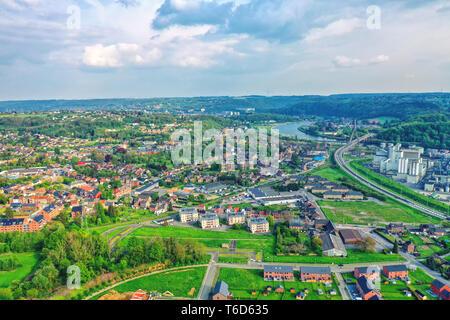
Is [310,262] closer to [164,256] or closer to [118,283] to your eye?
[164,256]

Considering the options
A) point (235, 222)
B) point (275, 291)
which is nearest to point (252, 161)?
point (235, 222)

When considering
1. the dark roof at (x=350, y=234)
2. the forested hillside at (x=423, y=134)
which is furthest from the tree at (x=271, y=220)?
the forested hillside at (x=423, y=134)

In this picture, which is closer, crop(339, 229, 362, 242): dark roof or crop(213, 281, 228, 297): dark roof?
crop(213, 281, 228, 297): dark roof

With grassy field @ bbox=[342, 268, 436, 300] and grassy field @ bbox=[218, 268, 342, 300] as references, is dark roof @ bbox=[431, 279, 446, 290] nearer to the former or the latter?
grassy field @ bbox=[342, 268, 436, 300]

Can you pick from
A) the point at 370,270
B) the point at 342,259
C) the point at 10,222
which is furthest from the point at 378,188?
the point at 10,222

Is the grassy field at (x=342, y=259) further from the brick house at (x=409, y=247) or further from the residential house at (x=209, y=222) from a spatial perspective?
the residential house at (x=209, y=222)

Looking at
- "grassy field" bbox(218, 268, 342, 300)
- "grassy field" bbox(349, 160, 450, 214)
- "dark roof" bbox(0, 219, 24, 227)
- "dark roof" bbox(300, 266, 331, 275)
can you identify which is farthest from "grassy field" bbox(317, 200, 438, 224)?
"dark roof" bbox(0, 219, 24, 227)
